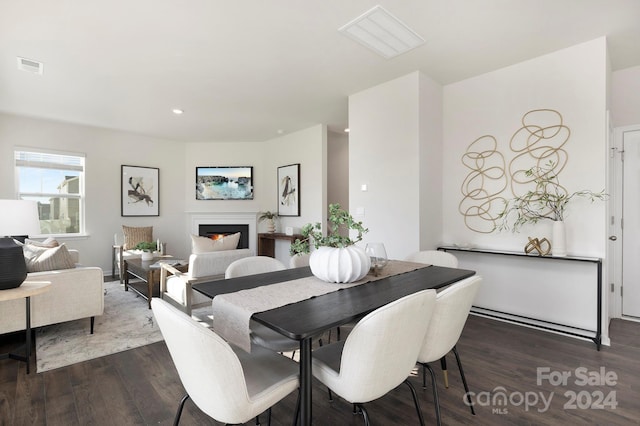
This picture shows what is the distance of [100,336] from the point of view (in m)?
2.96

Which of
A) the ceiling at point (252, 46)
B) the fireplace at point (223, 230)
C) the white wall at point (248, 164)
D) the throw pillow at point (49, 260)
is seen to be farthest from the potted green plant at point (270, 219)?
the throw pillow at point (49, 260)

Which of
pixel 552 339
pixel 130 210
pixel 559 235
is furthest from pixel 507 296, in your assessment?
pixel 130 210

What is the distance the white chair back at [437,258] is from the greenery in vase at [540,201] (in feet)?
4.13

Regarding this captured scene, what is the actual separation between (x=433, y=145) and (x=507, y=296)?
1.79 m

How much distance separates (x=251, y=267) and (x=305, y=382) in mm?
1102

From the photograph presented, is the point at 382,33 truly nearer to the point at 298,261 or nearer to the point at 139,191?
the point at 298,261

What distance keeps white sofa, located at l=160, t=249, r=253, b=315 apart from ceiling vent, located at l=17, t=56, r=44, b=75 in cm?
236

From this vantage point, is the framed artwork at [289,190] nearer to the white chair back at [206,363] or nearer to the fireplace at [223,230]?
the fireplace at [223,230]

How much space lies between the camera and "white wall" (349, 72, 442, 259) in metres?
3.45

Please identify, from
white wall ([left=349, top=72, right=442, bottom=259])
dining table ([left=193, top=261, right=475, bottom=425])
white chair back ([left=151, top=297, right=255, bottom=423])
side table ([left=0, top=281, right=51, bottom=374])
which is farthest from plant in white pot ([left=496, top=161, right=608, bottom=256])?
side table ([left=0, top=281, right=51, bottom=374])

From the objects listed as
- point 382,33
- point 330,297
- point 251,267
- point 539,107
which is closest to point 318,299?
point 330,297

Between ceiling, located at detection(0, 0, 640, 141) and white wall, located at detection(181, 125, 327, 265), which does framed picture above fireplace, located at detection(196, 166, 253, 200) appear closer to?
white wall, located at detection(181, 125, 327, 265)

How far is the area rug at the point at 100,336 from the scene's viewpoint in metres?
2.57

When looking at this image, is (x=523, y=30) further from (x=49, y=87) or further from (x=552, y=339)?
(x=49, y=87)
